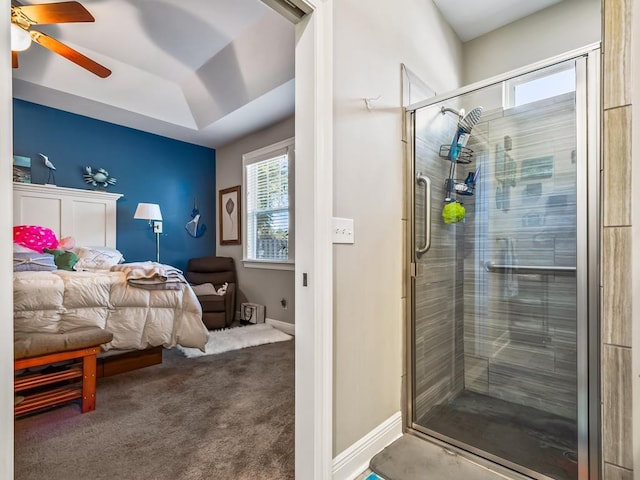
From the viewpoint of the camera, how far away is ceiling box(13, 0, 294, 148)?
2891 mm

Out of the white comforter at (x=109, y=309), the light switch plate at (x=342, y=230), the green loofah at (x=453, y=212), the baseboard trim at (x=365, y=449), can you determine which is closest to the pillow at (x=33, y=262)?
the white comforter at (x=109, y=309)

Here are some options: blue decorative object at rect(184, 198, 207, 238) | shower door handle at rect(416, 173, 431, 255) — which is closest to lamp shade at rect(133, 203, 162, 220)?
blue decorative object at rect(184, 198, 207, 238)

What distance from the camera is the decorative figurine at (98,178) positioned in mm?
4059

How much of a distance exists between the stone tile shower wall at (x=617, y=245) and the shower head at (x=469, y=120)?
0.70 m

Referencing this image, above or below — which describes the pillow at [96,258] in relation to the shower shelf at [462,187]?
below

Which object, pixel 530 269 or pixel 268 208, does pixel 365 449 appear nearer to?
pixel 530 269

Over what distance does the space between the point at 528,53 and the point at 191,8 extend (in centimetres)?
291

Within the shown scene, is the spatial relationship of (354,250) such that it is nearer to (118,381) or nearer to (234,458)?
(234,458)

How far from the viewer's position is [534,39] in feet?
8.67

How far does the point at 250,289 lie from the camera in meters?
4.57

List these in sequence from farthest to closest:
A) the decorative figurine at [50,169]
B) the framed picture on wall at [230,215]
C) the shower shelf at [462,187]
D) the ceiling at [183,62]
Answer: the framed picture on wall at [230,215]
the decorative figurine at [50,169]
the ceiling at [183,62]
the shower shelf at [462,187]

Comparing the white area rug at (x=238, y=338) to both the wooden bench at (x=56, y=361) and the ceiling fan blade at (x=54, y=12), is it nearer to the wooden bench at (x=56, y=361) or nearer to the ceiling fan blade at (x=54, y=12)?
the wooden bench at (x=56, y=361)

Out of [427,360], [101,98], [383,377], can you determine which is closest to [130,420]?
[383,377]

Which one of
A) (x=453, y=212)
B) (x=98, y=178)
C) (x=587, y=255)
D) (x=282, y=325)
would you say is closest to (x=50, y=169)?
(x=98, y=178)
